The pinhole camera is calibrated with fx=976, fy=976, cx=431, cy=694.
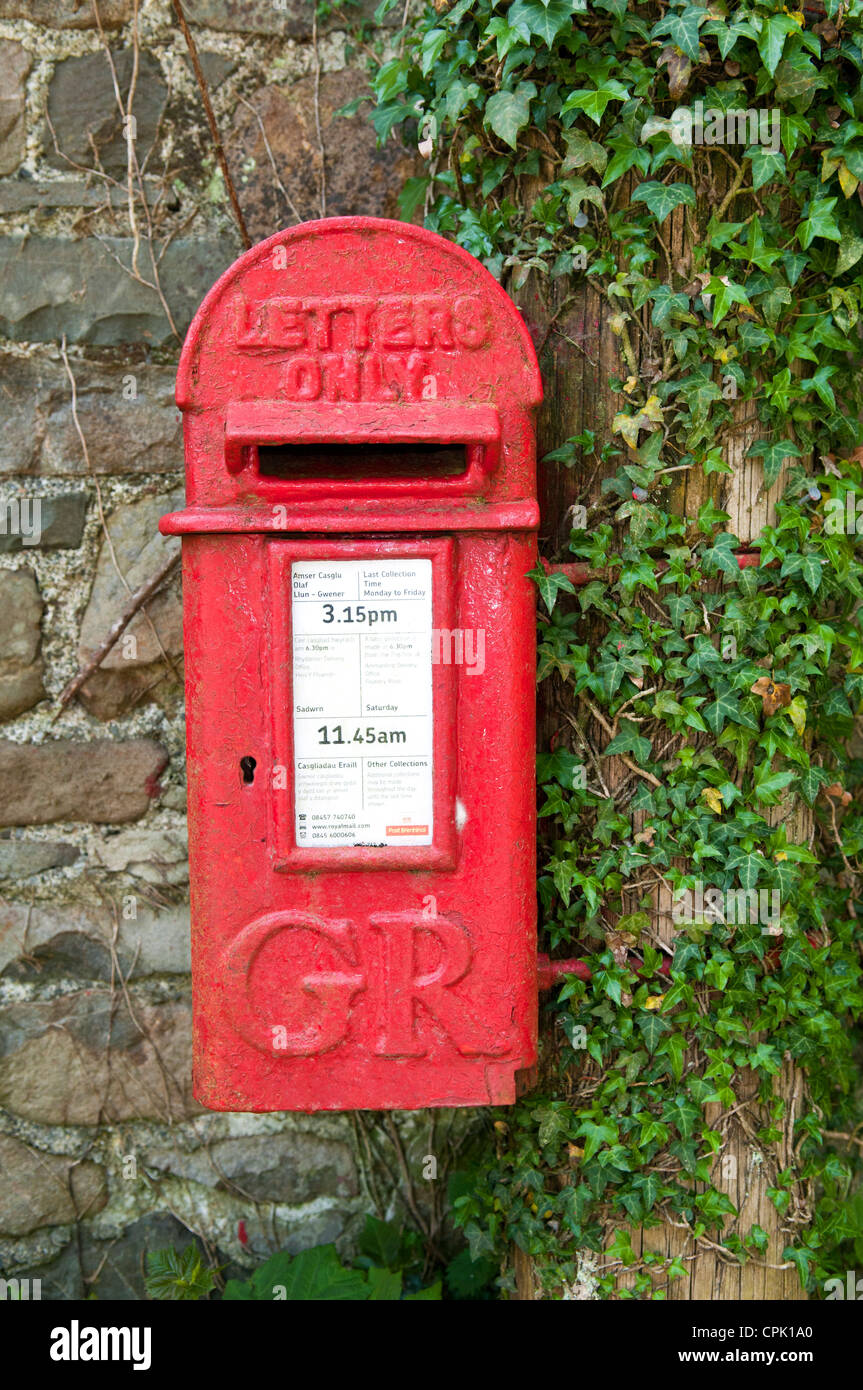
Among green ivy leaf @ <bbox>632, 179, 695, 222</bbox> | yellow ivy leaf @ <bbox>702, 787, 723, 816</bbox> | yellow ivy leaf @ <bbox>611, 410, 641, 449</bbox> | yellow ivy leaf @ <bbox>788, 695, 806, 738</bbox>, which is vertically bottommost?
yellow ivy leaf @ <bbox>702, 787, 723, 816</bbox>

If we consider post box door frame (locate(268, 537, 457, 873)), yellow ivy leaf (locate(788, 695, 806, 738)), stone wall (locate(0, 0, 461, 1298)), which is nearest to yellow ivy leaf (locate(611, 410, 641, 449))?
post box door frame (locate(268, 537, 457, 873))

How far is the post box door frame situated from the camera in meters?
1.43

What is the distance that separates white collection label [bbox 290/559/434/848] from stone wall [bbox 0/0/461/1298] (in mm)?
705

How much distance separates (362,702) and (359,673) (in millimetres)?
44

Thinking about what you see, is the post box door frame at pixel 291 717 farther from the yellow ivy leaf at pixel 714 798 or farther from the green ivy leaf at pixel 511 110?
the green ivy leaf at pixel 511 110

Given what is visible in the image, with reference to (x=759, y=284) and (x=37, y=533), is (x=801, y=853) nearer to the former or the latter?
(x=759, y=284)

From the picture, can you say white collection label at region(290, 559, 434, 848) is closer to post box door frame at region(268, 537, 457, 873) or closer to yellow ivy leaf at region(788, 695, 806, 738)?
post box door frame at region(268, 537, 457, 873)

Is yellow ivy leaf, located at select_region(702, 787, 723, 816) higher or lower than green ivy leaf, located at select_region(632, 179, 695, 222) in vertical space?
lower

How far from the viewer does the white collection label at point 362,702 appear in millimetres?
1448

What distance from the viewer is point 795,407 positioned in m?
1.65

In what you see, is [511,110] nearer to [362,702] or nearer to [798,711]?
[362,702]

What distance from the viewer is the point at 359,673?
4.82ft

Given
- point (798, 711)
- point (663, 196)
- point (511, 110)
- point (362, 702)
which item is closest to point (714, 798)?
point (798, 711)

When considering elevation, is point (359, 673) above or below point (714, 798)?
above
